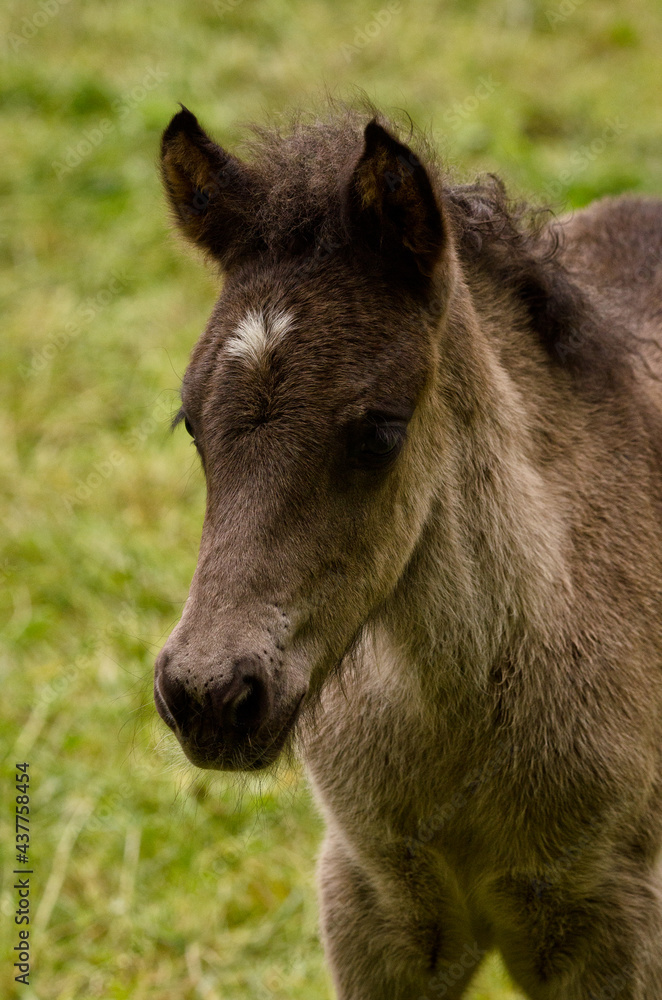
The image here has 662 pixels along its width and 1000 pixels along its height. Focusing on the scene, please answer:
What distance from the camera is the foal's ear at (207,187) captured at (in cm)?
262

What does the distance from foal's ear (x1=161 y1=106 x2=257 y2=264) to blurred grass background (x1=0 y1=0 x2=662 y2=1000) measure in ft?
1.10

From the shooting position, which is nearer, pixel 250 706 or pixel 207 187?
pixel 250 706

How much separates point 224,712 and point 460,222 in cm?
137

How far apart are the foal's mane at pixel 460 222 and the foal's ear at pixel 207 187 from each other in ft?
0.18

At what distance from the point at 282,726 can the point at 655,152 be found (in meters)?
7.42

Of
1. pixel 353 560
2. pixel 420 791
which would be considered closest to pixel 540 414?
pixel 353 560

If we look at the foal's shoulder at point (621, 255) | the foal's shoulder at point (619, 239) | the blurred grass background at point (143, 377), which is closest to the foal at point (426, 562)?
the foal's shoulder at point (621, 255)

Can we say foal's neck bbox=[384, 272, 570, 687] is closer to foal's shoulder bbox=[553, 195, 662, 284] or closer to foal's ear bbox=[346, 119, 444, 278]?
foal's ear bbox=[346, 119, 444, 278]

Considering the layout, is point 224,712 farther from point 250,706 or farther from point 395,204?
point 395,204

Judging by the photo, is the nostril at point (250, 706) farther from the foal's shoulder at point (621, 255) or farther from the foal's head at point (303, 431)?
the foal's shoulder at point (621, 255)

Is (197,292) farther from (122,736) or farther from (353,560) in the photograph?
(353,560)

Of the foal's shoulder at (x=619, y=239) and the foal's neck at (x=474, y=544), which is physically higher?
the foal's shoulder at (x=619, y=239)

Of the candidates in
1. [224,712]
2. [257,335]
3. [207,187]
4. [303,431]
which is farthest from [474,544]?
[207,187]

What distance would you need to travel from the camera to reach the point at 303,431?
2254 millimetres
